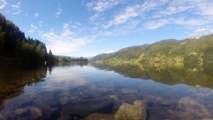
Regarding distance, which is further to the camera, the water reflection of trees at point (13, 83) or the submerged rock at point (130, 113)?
the water reflection of trees at point (13, 83)

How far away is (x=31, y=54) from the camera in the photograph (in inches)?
5015

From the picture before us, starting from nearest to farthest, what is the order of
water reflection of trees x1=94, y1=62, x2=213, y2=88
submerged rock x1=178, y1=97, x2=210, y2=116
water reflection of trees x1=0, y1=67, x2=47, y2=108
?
submerged rock x1=178, y1=97, x2=210, y2=116 → water reflection of trees x1=0, y1=67, x2=47, y2=108 → water reflection of trees x1=94, y1=62, x2=213, y2=88

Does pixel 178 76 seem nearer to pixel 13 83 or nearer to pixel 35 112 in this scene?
pixel 13 83

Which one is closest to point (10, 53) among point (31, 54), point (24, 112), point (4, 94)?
point (31, 54)

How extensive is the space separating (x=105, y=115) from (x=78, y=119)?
111 inches

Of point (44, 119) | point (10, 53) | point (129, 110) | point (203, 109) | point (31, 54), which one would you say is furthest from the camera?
point (31, 54)

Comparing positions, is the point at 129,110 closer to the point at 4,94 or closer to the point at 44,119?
the point at 44,119

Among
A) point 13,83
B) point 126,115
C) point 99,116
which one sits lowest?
point 99,116

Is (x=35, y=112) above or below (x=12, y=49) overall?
below

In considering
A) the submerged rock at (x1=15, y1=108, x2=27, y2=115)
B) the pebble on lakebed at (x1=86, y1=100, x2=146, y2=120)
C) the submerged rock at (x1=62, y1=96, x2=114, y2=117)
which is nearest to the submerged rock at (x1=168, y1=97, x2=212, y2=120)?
the pebble on lakebed at (x1=86, y1=100, x2=146, y2=120)

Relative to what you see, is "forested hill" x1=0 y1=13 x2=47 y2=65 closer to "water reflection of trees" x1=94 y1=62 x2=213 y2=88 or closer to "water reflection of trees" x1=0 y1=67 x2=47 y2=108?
"water reflection of trees" x1=0 y1=67 x2=47 y2=108

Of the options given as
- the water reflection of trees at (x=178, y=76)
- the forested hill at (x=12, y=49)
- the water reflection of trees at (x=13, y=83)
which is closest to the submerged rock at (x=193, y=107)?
the water reflection of trees at (x=178, y=76)

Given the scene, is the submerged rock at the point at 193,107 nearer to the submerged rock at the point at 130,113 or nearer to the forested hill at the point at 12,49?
the submerged rock at the point at 130,113

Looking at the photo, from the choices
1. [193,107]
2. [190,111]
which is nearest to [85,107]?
[190,111]
